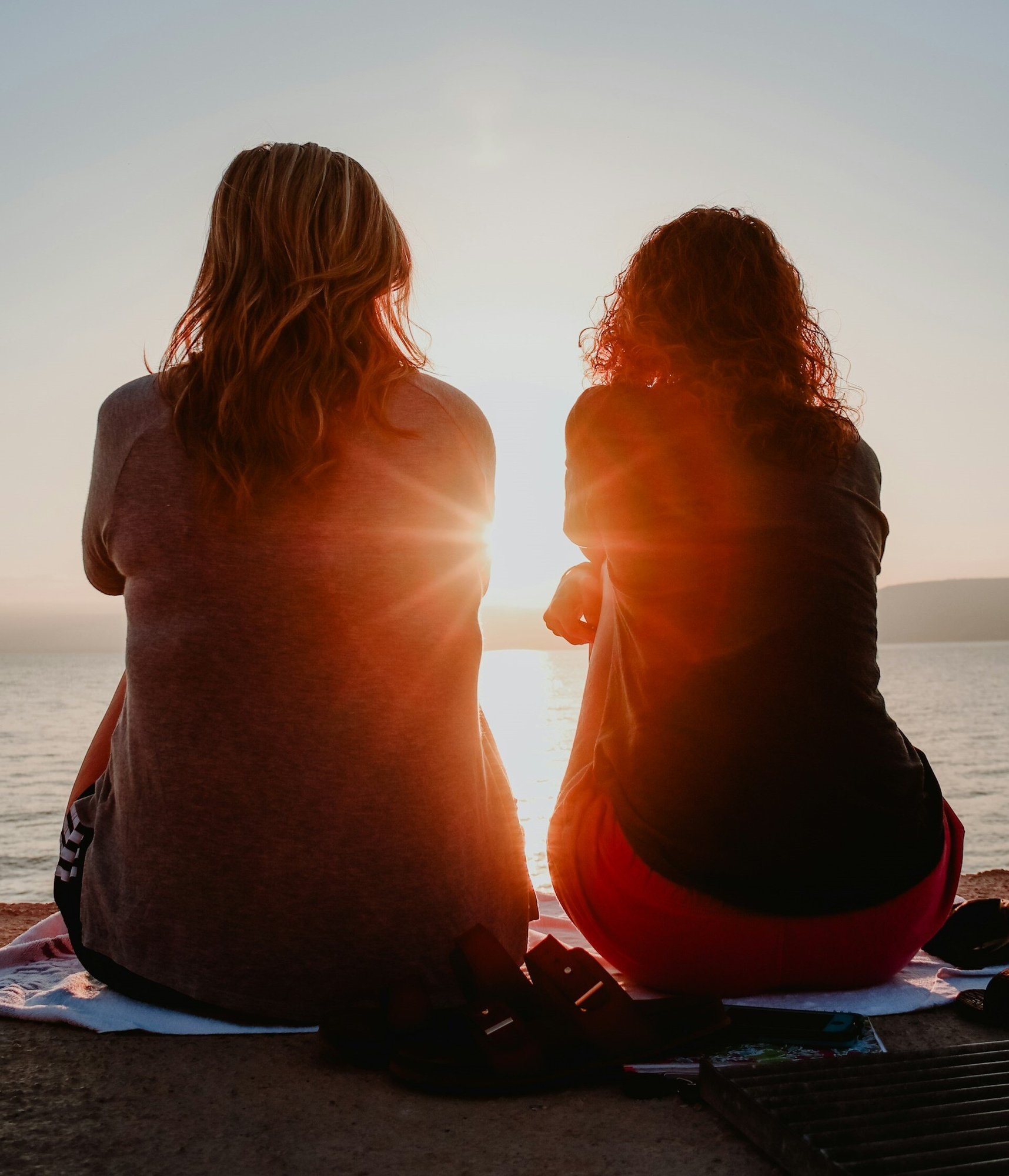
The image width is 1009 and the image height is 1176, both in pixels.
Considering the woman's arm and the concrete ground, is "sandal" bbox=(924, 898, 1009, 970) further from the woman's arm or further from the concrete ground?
the woman's arm

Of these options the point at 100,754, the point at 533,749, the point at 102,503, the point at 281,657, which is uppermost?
the point at 102,503

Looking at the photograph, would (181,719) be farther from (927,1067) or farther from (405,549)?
(927,1067)

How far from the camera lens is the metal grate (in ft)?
4.03

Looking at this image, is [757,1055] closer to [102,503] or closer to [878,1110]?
[878,1110]

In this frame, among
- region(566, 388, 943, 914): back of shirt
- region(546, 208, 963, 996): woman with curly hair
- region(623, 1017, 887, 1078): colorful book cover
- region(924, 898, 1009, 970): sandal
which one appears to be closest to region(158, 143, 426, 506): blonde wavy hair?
region(546, 208, 963, 996): woman with curly hair

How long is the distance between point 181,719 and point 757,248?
1750 mm

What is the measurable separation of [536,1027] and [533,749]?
20769mm

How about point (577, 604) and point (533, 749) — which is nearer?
point (577, 604)

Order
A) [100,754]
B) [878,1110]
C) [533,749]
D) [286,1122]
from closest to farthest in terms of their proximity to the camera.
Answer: [878,1110], [286,1122], [100,754], [533,749]

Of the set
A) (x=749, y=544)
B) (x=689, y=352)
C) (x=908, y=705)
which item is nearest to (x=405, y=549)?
(x=749, y=544)

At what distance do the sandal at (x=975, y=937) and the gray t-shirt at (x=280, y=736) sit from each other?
133 cm

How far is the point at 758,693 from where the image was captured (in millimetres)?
1934

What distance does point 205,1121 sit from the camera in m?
1.51

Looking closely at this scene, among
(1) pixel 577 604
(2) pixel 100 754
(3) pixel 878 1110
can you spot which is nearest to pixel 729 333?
(1) pixel 577 604
